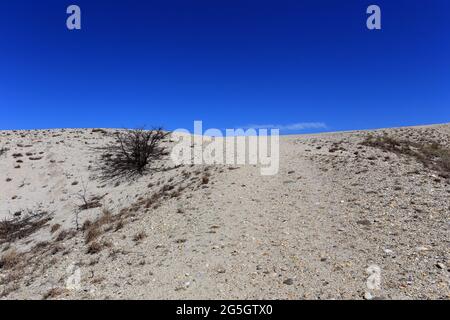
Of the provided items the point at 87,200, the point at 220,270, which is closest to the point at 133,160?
the point at 87,200

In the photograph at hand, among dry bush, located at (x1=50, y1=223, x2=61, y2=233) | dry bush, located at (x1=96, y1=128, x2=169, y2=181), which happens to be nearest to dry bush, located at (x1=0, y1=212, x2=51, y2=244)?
dry bush, located at (x1=50, y1=223, x2=61, y2=233)

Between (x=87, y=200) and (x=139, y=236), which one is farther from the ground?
(x=87, y=200)

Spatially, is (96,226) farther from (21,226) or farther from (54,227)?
(21,226)

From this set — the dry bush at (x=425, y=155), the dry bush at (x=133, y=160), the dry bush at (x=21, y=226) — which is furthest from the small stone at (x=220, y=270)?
the dry bush at (x=133, y=160)

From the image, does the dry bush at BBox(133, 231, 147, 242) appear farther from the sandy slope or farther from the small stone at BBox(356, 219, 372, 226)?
the small stone at BBox(356, 219, 372, 226)

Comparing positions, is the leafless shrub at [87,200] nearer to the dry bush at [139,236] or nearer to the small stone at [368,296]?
the dry bush at [139,236]

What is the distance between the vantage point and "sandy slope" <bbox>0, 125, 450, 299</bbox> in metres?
8.03

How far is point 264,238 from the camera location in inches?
415

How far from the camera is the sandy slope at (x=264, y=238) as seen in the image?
26.3 ft

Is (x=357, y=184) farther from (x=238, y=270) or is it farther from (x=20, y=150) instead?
(x=20, y=150)

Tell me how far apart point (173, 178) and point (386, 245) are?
42.1ft

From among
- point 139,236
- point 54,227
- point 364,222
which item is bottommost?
point 54,227

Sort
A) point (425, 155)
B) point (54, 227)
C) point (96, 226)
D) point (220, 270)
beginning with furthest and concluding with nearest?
point (425, 155), point (54, 227), point (96, 226), point (220, 270)
